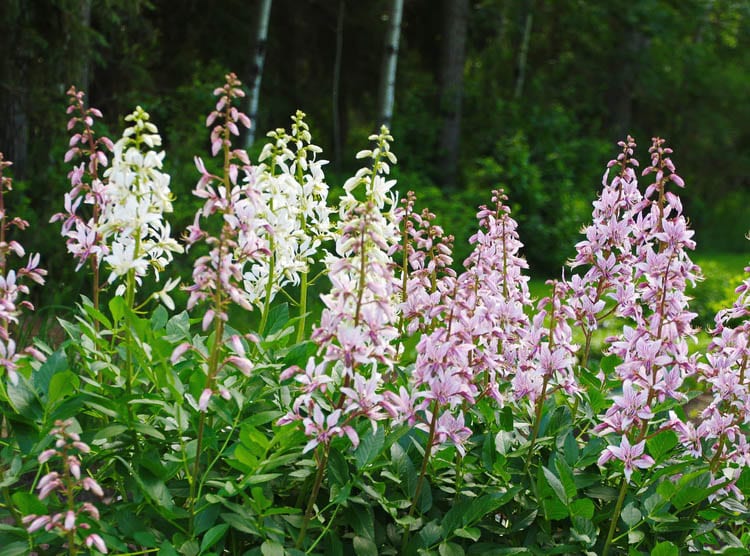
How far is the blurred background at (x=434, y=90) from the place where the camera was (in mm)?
7625

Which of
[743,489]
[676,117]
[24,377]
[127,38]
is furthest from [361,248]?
[676,117]

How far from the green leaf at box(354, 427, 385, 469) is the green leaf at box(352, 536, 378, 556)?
20cm

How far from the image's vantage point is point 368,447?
8.18ft

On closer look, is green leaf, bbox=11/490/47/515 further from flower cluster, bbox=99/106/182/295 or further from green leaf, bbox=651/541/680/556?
green leaf, bbox=651/541/680/556

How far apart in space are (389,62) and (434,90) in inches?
124

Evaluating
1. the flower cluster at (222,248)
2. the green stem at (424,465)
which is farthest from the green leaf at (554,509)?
the flower cluster at (222,248)

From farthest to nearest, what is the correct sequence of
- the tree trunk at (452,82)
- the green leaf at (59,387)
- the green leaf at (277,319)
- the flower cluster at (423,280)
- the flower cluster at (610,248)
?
the tree trunk at (452,82) → the green leaf at (277,319) → the flower cluster at (610,248) → the flower cluster at (423,280) → the green leaf at (59,387)

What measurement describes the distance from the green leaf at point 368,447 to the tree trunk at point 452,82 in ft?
34.6

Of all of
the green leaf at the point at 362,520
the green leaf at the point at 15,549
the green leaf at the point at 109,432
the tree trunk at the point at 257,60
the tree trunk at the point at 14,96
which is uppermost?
the tree trunk at the point at 257,60

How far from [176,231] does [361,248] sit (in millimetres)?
5678

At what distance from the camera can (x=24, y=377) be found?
263cm

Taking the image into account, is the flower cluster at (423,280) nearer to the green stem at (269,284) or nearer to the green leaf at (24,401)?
the green stem at (269,284)

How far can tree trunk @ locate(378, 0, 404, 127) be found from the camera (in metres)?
10.7

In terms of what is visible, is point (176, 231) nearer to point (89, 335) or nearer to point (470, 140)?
point (89, 335)
